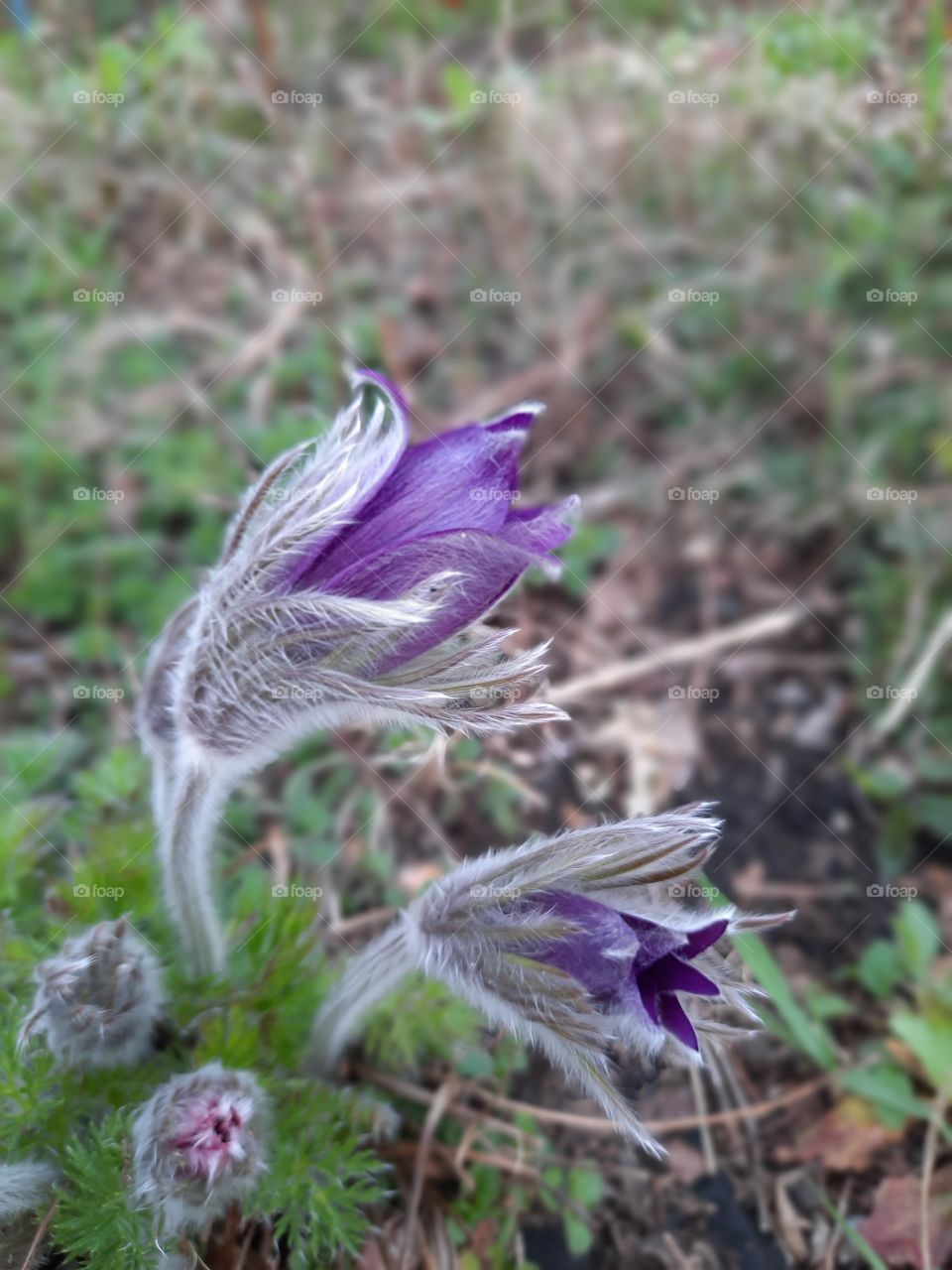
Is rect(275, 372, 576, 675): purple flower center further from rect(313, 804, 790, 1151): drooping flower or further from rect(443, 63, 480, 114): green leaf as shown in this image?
rect(443, 63, 480, 114): green leaf

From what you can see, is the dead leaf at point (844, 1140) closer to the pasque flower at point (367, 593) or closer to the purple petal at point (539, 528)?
the pasque flower at point (367, 593)

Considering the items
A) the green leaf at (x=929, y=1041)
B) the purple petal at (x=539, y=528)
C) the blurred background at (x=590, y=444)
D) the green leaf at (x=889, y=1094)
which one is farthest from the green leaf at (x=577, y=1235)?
the purple petal at (x=539, y=528)

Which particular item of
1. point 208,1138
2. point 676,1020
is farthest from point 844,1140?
point 208,1138

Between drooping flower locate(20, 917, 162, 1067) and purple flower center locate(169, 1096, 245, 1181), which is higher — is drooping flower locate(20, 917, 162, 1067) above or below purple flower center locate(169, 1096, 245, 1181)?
above

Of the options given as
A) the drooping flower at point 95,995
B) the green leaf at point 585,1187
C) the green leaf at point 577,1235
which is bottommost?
the green leaf at point 577,1235

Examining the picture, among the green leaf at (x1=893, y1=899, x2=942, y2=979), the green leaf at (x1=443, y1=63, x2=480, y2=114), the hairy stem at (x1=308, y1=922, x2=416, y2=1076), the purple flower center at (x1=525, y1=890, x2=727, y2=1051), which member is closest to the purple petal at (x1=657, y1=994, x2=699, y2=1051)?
the purple flower center at (x1=525, y1=890, x2=727, y2=1051)

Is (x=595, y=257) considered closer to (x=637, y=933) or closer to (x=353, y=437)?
(x=353, y=437)

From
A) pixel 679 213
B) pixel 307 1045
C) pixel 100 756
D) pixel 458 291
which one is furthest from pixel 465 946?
pixel 679 213
